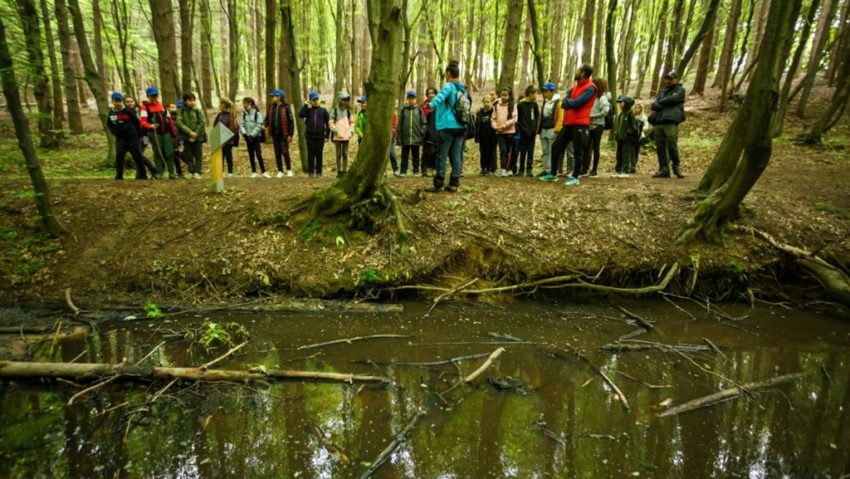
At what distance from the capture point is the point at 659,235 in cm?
718

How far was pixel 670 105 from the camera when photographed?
8641mm

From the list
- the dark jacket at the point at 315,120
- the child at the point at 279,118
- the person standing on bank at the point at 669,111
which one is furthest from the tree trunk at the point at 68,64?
the person standing on bank at the point at 669,111

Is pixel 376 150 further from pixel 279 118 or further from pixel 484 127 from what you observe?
pixel 279 118

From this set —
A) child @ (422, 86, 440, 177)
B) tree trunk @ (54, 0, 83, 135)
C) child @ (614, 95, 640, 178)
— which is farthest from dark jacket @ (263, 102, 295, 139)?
child @ (614, 95, 640, 178)

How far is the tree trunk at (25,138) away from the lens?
6.05 metres

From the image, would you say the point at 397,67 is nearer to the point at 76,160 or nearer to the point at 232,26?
the point at 76,160

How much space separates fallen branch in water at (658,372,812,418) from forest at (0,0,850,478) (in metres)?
0.03

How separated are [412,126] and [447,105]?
2146 millimetres

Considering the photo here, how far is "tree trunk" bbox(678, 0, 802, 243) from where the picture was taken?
5855 millimetres

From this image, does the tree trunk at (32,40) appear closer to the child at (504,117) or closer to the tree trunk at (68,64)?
the tree trunk at (68,64)

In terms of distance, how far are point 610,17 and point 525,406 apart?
1150 centimetres

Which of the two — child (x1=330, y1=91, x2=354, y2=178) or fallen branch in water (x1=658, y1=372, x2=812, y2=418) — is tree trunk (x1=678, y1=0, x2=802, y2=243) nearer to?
fallen branch in water (x1=658, y1=372, x2=812, y2=418)

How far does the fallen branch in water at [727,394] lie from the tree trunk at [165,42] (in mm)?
11177

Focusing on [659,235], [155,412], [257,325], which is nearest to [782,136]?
[659,235]
